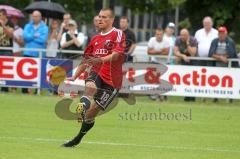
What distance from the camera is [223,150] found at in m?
12.0

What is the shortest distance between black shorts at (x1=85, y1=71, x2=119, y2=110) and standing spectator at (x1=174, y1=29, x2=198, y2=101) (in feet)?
29.7

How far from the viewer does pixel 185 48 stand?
21141 mm

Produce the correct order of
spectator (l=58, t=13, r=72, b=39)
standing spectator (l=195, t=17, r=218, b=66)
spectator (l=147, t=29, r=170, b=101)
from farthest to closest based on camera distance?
1. spectator (l=58, t=13, r=72, b=39)
2. spectator (l=147, t=29, r=170, b=101)
3. standing spectator (l=195, t=17, r=218, b=66)

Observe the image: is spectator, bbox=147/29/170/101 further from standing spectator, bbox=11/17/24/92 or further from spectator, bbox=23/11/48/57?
standing spectator, bbox=11/17/24/92

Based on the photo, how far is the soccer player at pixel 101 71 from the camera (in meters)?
11.8

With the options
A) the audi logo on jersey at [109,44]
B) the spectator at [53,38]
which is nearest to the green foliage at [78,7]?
the spectator at [53,38]

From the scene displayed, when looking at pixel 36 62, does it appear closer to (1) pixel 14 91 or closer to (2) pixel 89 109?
(1) pixel 14 91

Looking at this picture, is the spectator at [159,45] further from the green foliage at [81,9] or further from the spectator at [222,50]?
the green foliage at [81,9]

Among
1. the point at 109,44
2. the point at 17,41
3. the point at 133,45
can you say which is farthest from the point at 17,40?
the point at 109,44

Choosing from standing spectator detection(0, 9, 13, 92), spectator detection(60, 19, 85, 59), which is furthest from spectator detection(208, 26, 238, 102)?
standing spectator detection(0, 9, 13, 92)

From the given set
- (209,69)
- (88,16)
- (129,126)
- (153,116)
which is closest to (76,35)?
(209,69)

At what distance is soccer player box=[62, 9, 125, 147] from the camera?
11.8 metres

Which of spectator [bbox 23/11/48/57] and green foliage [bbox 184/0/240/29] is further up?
green foliage [bbox 184/0/240/29]

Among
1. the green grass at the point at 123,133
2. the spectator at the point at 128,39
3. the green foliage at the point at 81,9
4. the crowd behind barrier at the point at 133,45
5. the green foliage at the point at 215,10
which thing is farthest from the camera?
the green foliage at the point at 81,9
